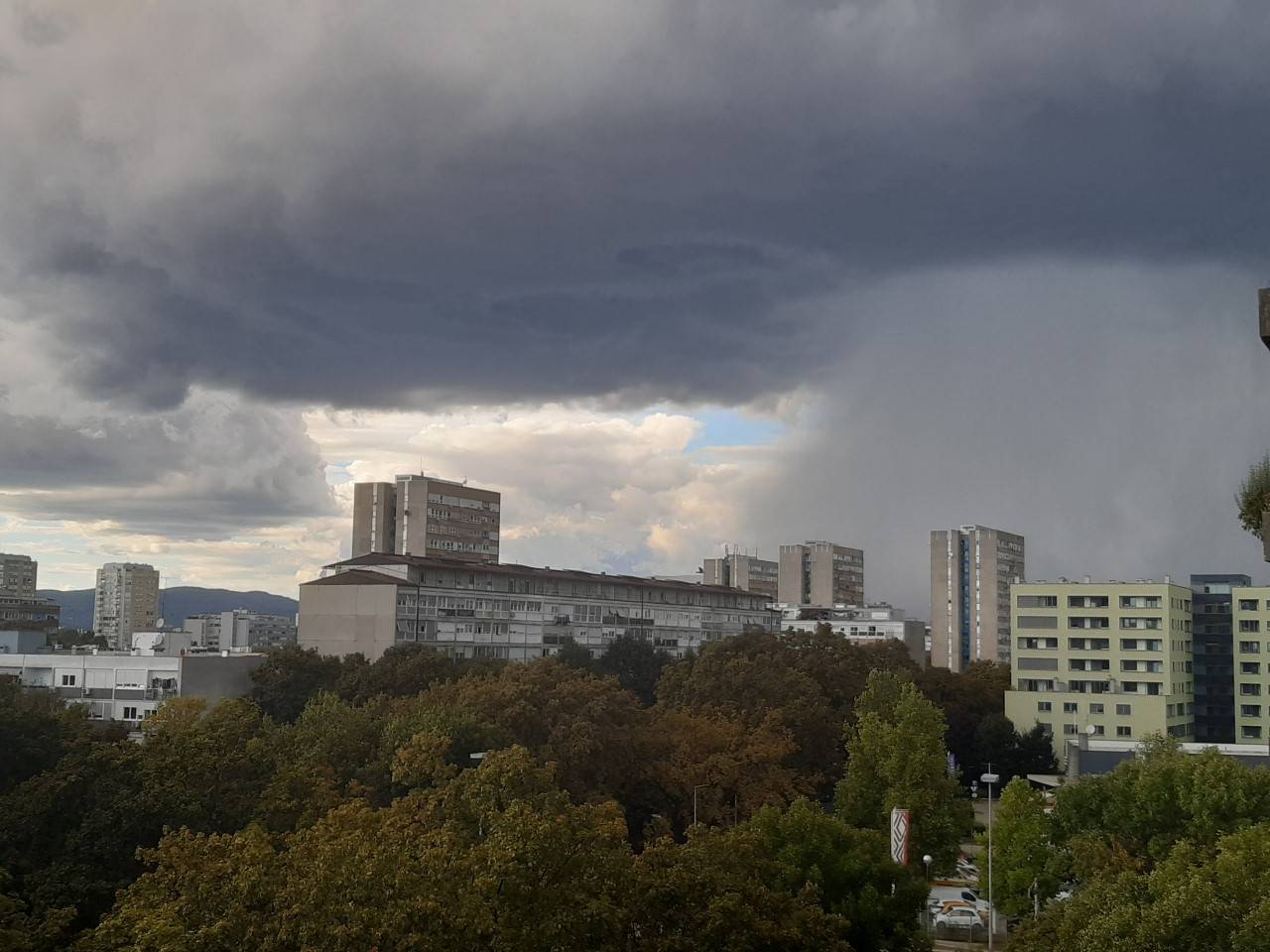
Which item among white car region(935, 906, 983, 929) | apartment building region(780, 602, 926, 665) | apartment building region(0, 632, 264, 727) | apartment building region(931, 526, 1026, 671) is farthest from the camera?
apartment building region(931, 526, 1026, 671)

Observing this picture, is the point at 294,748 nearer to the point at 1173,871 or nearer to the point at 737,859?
the point at 737,859

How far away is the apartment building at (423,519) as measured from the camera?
164 meters

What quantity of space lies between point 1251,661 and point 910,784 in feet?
192

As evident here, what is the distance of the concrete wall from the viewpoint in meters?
96.6

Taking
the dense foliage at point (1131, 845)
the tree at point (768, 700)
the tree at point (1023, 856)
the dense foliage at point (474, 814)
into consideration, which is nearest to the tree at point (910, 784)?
the dense foliage at point (474, 814)

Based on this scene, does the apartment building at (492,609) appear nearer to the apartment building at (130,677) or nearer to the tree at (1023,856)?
the apartment building at (130,677)

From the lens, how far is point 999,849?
48.3m

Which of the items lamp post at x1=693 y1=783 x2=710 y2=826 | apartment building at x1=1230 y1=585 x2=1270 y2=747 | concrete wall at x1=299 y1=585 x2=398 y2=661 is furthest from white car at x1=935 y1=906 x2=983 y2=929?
apartment building at x1=1230 y1=585 x2=1270 y2=747

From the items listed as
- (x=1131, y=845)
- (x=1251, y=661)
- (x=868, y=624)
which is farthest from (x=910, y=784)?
(x=868, y=624)

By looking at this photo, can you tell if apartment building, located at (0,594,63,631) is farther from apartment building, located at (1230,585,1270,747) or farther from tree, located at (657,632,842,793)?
apartment building, located at (1230,585,1270,747)

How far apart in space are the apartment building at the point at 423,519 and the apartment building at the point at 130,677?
78815mm

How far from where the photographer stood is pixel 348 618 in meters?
97.9

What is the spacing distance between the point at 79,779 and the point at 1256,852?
3354 centimetres

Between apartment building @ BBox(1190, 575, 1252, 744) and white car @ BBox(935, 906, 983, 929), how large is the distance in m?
62.1
